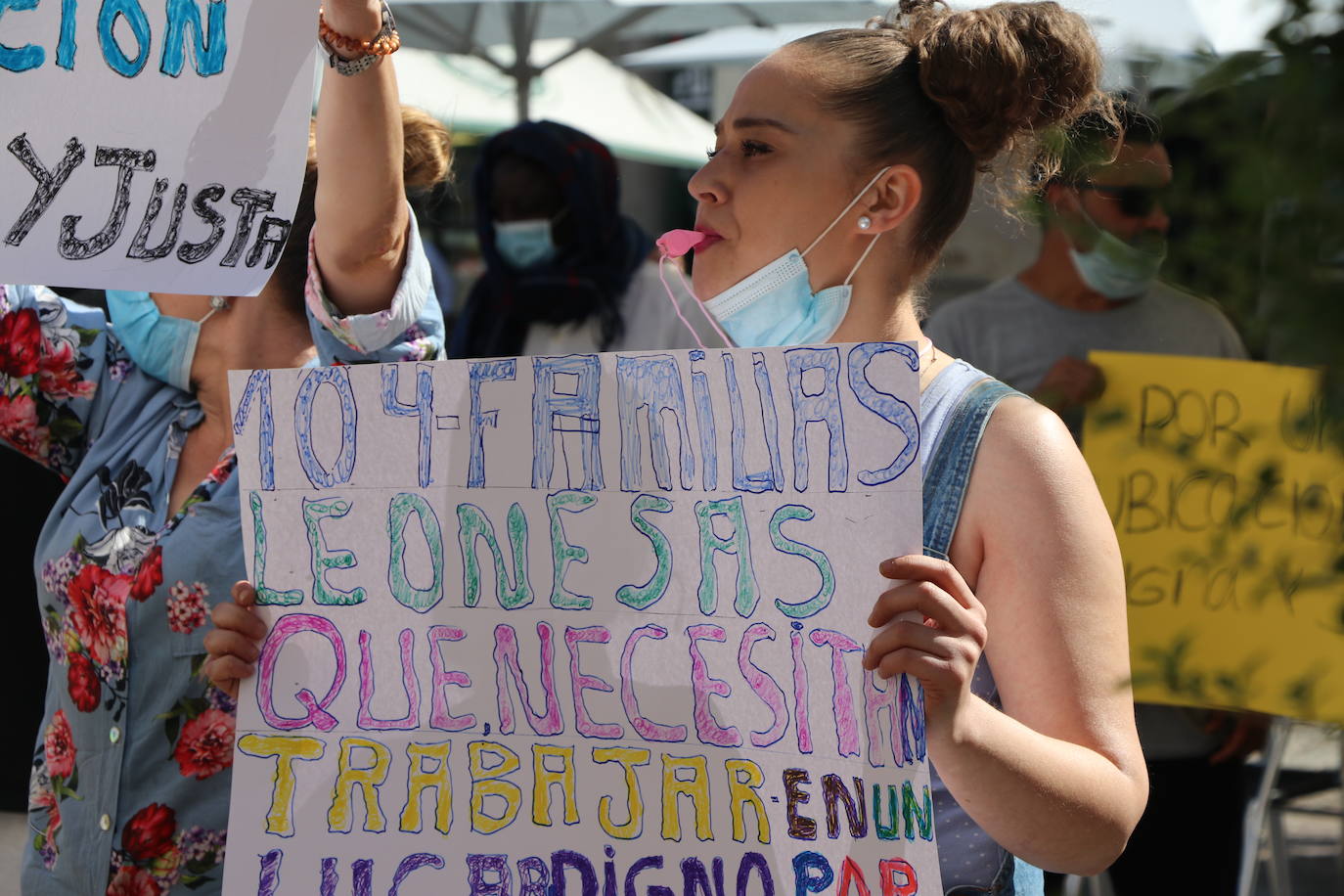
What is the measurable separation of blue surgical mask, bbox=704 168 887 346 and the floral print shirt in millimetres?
481

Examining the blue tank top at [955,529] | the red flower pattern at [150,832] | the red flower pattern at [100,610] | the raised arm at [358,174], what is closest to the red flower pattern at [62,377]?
the red flower pattern at [100,610]

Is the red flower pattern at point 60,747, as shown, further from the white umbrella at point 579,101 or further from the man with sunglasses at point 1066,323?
the white umbrella at point 579,101

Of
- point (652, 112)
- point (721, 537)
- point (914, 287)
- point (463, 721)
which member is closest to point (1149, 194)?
point (721, 537)

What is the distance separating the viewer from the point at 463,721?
1.48 m

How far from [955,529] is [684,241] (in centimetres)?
48

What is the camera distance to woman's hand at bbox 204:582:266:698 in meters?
1.55

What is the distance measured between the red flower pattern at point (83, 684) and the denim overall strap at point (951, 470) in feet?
3.97

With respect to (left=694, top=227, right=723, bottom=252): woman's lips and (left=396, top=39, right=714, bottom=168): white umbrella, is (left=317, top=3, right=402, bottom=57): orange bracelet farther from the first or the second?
(left=396, top=39, right=714, bottom=168): white umbrella

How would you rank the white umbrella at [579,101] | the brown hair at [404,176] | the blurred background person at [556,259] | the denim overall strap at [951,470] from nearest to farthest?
the denim overall strap at [951,470]
the brown hair at [404,176]
the blurred background person at [556,259]
the white umbrella at [579,101]

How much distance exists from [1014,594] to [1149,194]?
0.60 meters

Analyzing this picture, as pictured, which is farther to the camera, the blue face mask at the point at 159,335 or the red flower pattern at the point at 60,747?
the blue face mask at the point at 159,335

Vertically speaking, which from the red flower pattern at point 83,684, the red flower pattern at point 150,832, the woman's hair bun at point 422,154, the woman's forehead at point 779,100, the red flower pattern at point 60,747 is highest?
the woman's hair bun at point 422,154

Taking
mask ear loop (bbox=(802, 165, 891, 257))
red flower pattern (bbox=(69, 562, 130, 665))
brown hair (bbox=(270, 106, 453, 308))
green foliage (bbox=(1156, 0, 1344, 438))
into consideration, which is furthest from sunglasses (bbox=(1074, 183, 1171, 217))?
red flower pattern (bbox=(69, 562, 130, 665))

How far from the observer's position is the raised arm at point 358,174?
1654 mm
